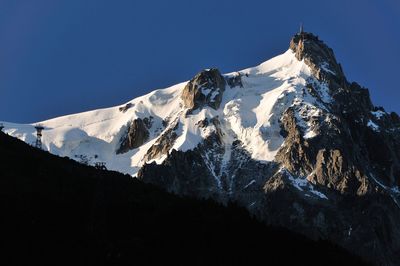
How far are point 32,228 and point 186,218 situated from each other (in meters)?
24.2

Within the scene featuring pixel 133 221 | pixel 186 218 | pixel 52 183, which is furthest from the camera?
pixel 52 183

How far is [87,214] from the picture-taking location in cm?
10212

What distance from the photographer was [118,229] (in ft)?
325

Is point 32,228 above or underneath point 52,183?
underneath

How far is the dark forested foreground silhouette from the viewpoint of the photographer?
289 feet

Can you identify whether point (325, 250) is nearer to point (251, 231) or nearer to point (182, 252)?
point (251, 231)

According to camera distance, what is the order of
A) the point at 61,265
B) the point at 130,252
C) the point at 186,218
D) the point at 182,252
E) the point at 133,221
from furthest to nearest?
the point at 186,218, the point at 133,221, the point at 182,252, the point at 130,252, the point at 61,265

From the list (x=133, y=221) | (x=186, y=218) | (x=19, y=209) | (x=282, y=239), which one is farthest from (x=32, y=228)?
(x=282, y=239)

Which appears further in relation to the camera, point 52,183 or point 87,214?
point 52,183

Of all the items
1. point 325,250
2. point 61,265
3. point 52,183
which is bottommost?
point 61,265

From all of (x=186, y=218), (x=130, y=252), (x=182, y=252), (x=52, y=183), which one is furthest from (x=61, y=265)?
(x=52, y=183)

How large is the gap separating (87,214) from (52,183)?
2317cm

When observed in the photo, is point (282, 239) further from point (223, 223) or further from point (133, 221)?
point (133, 221)

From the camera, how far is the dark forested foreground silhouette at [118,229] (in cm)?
8800
